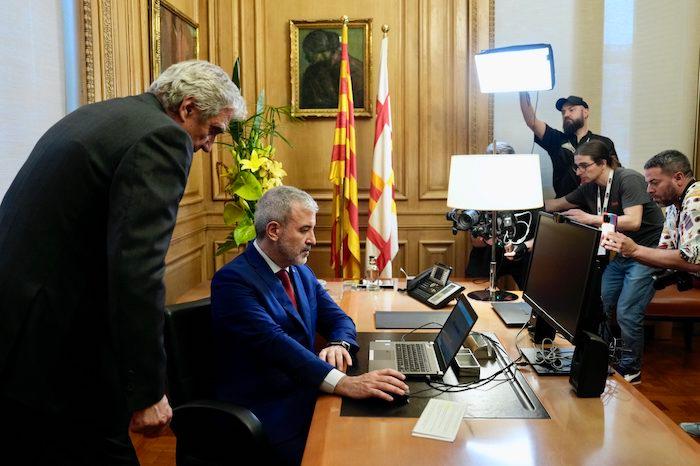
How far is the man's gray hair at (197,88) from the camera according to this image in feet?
5.20

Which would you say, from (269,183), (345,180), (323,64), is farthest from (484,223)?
(323,64)

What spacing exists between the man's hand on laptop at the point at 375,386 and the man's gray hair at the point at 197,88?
80 centimetres

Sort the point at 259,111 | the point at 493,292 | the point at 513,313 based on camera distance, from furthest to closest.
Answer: the point at 259,111
the point at 493,292
the point at 513,313

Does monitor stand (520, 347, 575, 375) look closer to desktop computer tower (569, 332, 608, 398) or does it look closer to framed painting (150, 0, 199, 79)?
desktop computer tower (569, 332, 608, 398)

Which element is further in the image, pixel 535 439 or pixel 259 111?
pixel 259 111

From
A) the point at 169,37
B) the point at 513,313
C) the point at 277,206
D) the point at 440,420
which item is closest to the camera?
the point at 440,420

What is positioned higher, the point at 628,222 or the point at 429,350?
the point at 628,222

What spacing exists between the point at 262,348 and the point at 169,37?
9.28 ft

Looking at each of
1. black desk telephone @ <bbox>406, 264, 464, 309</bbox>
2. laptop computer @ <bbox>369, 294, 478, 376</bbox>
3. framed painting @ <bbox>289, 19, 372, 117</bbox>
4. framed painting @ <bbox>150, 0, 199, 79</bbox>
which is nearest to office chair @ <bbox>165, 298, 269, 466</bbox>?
laptop computer @ <bbox>369, 294, 478, 376</bbox>

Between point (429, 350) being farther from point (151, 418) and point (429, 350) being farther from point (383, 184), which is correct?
point (383, 184)

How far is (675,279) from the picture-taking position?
11.8 feet

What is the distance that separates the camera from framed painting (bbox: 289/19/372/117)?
5.01 meters

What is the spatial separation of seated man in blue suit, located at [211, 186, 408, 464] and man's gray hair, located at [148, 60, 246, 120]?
2.11ft

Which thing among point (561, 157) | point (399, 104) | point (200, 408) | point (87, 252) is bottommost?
point (200, 408)
